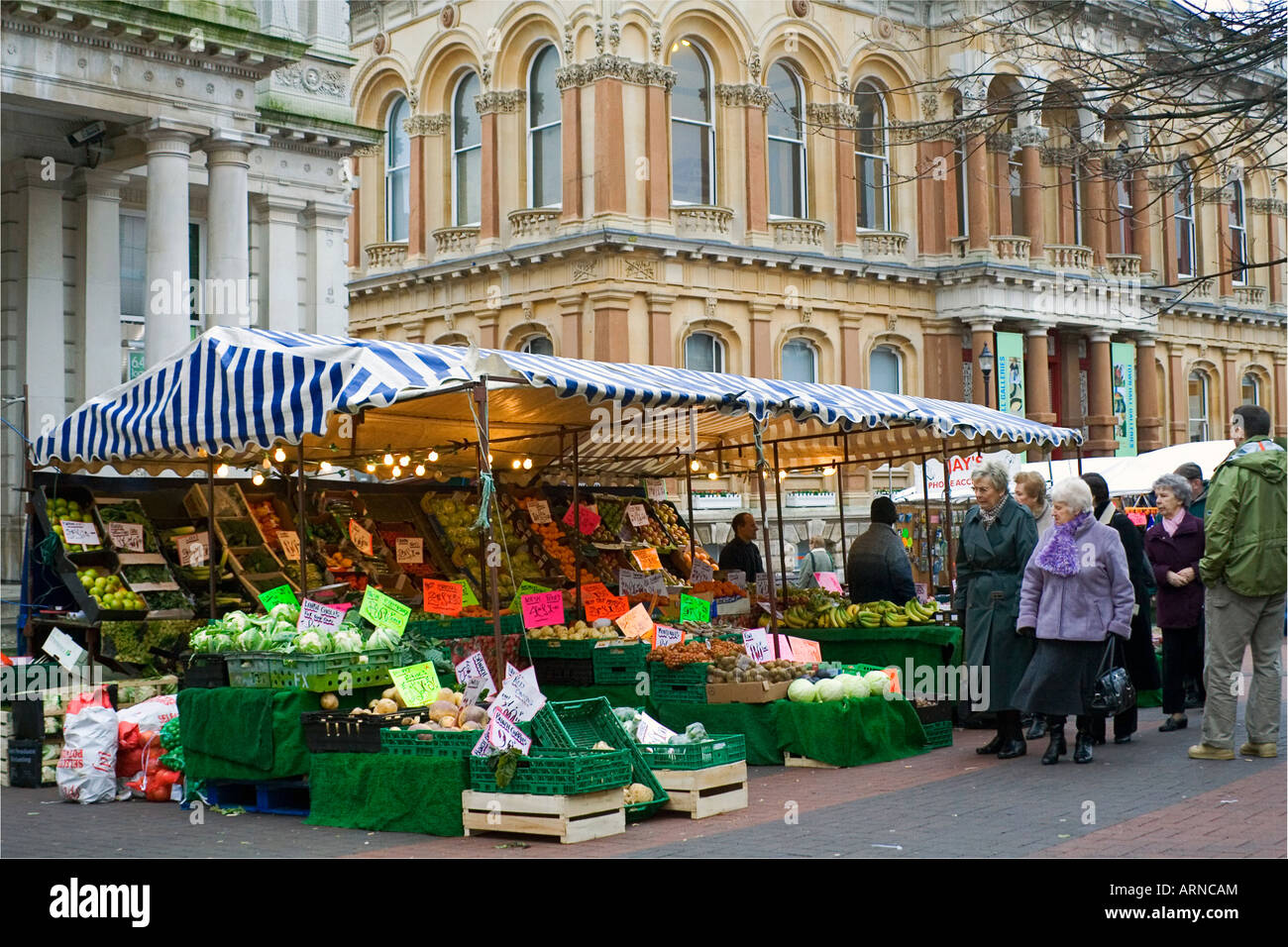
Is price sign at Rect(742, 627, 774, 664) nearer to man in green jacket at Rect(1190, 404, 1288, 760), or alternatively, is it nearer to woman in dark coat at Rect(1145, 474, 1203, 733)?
woman in dark coat at Rect(1145, 474, 1203, 733)

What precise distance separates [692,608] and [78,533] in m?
5.58

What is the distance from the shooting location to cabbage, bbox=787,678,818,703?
11.8 metres

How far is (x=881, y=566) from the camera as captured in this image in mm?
14609

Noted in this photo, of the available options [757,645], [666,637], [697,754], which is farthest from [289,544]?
[697,754]

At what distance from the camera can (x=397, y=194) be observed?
123 feet

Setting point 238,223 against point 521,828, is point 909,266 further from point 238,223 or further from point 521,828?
point 521,828

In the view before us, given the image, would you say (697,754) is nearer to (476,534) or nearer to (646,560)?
(476,534)

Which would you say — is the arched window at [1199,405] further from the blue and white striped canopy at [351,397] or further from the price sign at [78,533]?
the price sign at [78,533]

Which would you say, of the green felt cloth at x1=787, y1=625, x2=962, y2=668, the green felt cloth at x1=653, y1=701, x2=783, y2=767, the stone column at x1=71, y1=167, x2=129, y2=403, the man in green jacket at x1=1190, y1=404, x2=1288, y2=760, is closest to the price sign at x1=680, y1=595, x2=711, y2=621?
the green felt cloth at x1=787, y1=625, x2=962, y2=668

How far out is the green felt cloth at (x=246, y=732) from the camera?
9.89 meters

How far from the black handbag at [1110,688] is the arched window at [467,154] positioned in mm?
26190

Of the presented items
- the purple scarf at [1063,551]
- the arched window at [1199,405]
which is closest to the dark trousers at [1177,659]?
the purple scarf at [1063,551]

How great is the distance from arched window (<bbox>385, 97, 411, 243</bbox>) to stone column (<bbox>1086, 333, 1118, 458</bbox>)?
1809 centimetres

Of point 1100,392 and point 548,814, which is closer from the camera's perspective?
point 548,814
